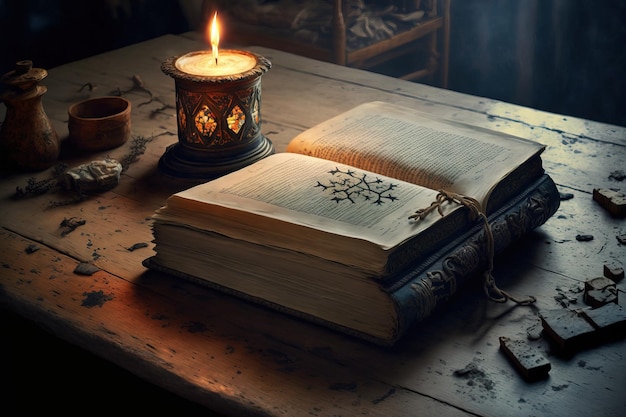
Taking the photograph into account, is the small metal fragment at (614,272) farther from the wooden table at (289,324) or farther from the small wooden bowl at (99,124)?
the small wooden bowl at (99,124)

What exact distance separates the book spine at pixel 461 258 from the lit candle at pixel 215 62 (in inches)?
21.0

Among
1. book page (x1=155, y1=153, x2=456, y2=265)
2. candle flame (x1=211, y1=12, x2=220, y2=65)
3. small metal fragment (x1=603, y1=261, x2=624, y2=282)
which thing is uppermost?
candle flame (x1=211, y1=12, x2=220, y2=65)

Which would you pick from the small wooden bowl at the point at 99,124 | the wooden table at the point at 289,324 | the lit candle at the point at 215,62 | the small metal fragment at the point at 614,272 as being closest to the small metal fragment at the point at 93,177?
the wooden table at the point at 289,324

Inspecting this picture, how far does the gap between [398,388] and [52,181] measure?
0.85m

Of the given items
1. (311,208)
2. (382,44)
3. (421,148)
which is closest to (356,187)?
(311,208)

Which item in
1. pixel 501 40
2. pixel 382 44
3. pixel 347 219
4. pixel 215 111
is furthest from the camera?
pixel 501 40

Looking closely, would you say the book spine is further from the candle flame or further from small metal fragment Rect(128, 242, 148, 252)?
the candle flame

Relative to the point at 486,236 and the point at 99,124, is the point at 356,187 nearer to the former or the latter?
the point at 486,236

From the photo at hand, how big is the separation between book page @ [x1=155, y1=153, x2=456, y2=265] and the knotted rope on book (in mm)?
14

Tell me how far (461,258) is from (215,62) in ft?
2.02

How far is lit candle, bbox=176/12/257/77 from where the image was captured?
4.72ft

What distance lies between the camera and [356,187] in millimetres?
1165

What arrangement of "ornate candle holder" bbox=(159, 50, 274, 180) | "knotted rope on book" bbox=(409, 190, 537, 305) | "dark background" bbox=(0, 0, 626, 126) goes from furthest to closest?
1. "dark background" bbox=(0, 0, 626, 126)
2. "ornate candle holder" bbox=(159, 50, 274, 180)
3. "knotted rope on book" bbox=(409, 190, 537, 305)

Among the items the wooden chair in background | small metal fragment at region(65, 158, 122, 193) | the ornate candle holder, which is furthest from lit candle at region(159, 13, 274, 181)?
the wooden chair in background
